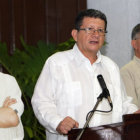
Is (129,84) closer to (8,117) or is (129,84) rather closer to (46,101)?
(46,101)

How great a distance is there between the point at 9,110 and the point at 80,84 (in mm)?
997

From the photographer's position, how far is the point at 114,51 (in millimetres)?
5098

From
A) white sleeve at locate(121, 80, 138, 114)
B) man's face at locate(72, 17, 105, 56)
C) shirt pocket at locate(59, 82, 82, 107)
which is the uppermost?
man's face at locate(72, 17, 105, 56)

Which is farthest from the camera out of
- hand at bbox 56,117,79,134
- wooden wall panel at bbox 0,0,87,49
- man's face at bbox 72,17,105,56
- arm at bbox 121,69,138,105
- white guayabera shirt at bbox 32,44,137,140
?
wooden wall panel at bbox 0,0,87,49

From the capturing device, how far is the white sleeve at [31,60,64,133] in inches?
109

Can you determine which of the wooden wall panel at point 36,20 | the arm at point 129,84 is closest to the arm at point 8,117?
the arm at point 129,84

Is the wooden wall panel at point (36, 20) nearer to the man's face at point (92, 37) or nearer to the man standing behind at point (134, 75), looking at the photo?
the man standing behind at point (134, 75)

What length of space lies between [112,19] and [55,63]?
222cm

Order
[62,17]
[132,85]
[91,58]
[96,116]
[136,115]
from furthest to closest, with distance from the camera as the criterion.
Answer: [62,17] → [132,85] → [91,58] → [96,116] → [136,115]

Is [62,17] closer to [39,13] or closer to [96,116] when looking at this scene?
[39,13]

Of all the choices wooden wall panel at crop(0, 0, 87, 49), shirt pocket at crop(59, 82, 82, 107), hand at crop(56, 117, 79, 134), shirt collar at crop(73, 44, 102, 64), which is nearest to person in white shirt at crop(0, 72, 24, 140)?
hand at crop(56, 117, 79, 134)

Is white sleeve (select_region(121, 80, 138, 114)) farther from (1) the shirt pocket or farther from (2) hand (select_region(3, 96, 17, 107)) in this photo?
(2) hand (select_region(3, 96, 17, 107))

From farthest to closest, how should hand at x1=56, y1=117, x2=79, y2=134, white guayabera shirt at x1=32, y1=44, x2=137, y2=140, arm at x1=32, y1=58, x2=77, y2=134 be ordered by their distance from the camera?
white guayabera shirt at x1=32, y1=44, x2=137, y2=140 → arm at x1=32, y1=58, x2=77, y2=134 → hand at x1=56, y1=117, x2=79, y2=134

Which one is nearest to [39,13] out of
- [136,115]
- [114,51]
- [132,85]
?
[114,51]
